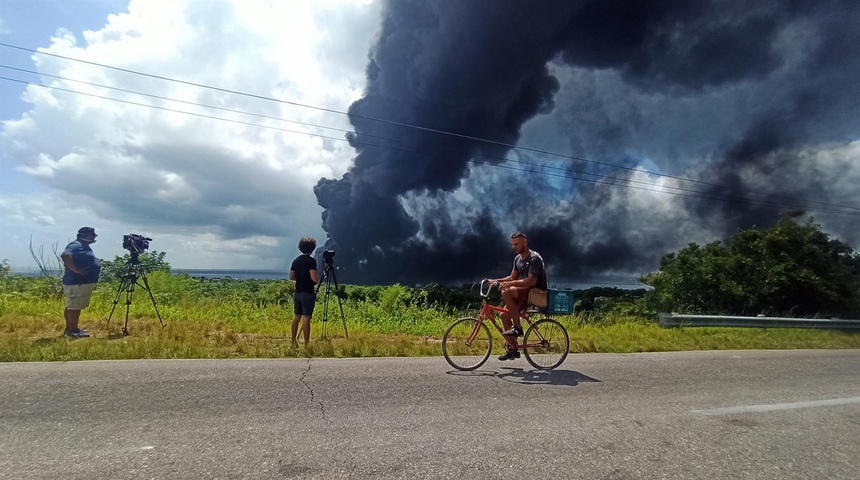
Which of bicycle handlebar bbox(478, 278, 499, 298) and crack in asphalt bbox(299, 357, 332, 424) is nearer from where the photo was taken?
crack in asphalt bbox(299, 357, 332, 424)

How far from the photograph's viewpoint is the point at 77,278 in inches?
323

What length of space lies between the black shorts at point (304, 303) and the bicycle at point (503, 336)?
254 centimetres

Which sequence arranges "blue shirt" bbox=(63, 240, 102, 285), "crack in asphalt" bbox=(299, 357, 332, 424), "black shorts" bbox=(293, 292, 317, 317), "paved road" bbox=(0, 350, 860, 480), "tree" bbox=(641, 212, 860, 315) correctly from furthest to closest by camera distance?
"tree" bbox=(641, 212, 860, 315), "blue shirt" bbox=(63, 240, 102, 285), "black shorts" bbox=(293, 292, 317, 317), "crack in asphalt" bbox=(299, 357, 332, 424), "paved road" bbox=(0, 350, 860, 480)

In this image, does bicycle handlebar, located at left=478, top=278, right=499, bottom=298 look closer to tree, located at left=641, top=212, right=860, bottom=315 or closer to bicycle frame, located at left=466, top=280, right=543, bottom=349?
bicycle frame, located at left=466, top=280, right=543, bottom=349

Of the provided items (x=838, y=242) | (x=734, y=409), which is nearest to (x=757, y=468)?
(x=734, y=409)

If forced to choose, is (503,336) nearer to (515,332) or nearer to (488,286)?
(515,332)

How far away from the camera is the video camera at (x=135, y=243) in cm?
903

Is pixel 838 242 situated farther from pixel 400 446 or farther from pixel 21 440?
pixel 21 440

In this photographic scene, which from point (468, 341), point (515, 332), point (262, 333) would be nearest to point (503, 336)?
point (515, 332)

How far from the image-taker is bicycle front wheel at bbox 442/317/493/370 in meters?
6.94

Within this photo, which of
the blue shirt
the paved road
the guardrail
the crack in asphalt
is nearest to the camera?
the paved road

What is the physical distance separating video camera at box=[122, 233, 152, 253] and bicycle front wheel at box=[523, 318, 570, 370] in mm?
7629

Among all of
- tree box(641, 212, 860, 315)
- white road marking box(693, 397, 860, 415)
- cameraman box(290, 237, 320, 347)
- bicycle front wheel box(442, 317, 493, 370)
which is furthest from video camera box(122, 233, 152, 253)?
tree box(641, 212, 860, 315)

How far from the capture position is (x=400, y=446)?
143 inches
